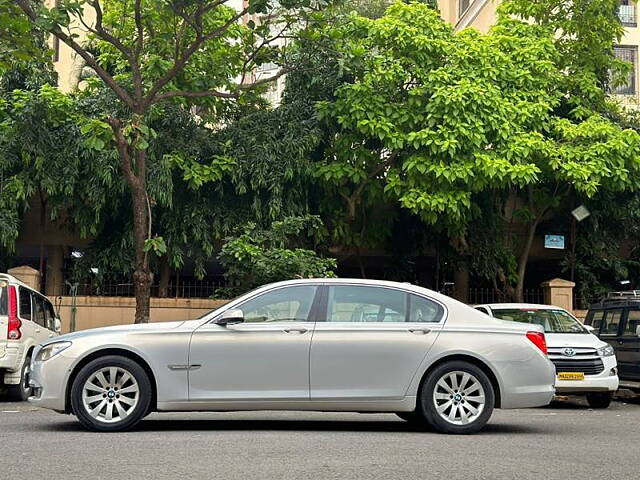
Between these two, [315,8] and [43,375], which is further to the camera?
[315,8]

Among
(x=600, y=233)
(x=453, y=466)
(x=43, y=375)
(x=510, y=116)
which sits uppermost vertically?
(x=510, y=116)

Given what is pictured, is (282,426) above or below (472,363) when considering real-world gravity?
below

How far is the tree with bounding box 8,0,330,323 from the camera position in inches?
611

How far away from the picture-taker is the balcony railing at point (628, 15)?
30.9 metres

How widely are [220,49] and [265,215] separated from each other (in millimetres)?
3749

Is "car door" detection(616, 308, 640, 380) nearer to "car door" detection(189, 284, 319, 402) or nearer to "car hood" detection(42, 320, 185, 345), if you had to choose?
"car door" detection(189, 284, 319, 402)

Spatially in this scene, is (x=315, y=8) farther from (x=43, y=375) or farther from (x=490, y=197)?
(x=43, y=375)

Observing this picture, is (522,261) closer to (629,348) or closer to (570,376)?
(629,348)

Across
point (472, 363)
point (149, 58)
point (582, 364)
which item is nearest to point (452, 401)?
point (472, 363)

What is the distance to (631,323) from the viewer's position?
604 inches

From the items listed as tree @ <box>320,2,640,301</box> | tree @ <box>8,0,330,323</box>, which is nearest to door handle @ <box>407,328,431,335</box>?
tree @ <box>8,0,330,323</box>

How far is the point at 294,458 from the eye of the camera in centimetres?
716

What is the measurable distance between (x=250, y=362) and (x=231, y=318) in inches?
18.2

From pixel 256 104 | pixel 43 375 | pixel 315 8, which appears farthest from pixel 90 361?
pixel 256 104
